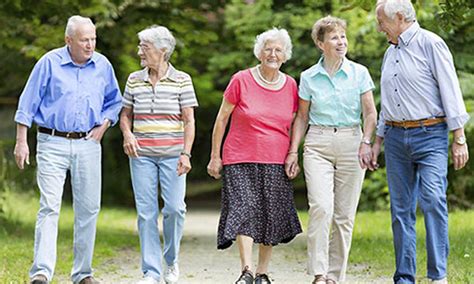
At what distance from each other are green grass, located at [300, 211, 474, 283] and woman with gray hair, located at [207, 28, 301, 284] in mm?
1417

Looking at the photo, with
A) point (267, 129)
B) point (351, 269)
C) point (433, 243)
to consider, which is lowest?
point (351, 269)

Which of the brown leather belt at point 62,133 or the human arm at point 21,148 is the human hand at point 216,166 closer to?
the brown leather belt at point 62,133

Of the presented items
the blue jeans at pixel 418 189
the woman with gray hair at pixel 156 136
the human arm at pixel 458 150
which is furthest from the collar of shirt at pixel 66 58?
the human arm at pixel 458 150

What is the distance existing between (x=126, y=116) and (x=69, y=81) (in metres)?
0.61

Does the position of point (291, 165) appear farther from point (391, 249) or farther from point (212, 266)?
point (391, 249)

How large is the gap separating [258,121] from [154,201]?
1.08m

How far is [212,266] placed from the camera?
1159 centimetres

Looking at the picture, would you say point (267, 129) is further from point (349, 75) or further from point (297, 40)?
point (297, 40)

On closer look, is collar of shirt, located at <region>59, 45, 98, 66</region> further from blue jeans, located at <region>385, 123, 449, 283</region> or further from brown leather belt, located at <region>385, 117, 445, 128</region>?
brown leather belt, located at <region>385, 117, 445, 128</region>

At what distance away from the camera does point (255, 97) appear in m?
9.25

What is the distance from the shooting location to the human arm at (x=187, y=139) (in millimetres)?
9242

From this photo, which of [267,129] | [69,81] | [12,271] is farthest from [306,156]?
[12,271]

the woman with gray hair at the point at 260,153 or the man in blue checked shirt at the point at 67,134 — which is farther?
the woman with gray hair at the point at 260,153

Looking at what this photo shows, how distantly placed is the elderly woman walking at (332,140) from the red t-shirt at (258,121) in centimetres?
11
